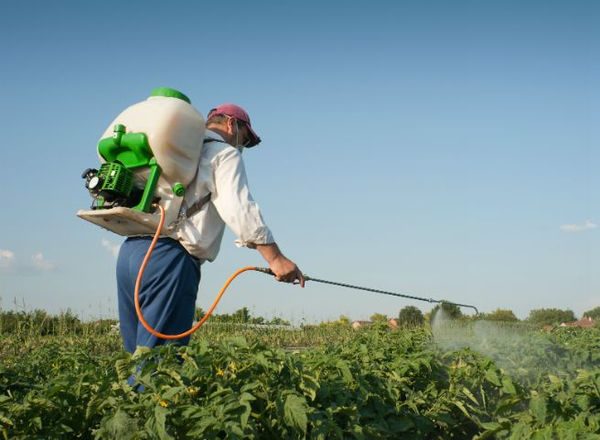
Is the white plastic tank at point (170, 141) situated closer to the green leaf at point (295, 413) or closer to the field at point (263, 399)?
the field at point (263, 399)

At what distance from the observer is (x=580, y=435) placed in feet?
8.61

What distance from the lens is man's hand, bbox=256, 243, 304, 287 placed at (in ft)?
11.9

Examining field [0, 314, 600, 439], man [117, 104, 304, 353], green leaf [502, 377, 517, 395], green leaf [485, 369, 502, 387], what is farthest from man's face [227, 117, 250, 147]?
green leaf [502, 377, 517, 395]

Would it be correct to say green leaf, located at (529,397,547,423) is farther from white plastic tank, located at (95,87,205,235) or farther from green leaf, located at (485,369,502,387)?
white plastic tank, located at (95,87,205,235)

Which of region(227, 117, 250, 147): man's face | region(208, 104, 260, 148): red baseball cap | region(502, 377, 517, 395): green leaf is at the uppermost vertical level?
region(208, 104, 260, 148): red baseball cap

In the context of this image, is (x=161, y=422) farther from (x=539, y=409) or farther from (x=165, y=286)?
(x=539, y=409)

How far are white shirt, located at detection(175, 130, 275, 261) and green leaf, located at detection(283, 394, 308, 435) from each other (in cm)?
126

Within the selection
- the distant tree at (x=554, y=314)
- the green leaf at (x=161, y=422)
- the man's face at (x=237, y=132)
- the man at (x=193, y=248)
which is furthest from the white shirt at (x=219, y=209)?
the distant tree at (x=554, y=314)

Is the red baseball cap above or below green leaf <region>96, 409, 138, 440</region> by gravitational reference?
above

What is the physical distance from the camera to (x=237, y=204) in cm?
354

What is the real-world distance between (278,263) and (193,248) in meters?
0.45

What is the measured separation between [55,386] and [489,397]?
2565 millimetres

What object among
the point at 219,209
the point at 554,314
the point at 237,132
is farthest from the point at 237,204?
the point at 554,314

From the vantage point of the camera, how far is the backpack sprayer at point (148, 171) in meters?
3.57
